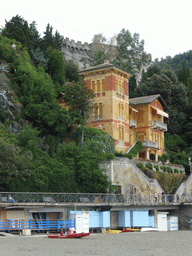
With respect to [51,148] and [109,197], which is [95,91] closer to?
[51,148]

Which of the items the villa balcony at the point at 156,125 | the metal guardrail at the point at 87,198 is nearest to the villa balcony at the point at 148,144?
the villa balcony at the point at 156,125

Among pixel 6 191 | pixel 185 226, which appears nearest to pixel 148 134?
pixel 185 226

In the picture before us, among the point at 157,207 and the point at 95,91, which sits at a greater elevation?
the point at 95,91

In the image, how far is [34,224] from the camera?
136 feet

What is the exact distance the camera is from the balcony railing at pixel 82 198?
4194 centimetres

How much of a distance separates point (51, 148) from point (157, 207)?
13784 mm

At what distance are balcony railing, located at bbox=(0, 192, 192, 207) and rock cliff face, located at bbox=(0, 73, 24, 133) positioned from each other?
A: 429 inches

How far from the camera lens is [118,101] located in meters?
65.7

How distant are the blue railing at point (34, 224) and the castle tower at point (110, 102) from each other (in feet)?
70.6

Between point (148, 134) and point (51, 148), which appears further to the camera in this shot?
point (148, 134)

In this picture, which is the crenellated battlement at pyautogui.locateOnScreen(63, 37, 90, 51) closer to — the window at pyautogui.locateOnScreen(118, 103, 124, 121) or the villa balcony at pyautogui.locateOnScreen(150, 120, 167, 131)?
the villa balcony at pyautogui.locateOnScreen(150, 120, 167, 131)

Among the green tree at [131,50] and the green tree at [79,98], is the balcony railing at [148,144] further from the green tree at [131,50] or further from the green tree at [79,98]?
the green tree at [131,50]

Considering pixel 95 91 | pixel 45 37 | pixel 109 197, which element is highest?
pixel 45 37

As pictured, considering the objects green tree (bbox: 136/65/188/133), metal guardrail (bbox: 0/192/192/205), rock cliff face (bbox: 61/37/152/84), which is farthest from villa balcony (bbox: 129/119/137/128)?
rock cliff face (bbox: 61/37/152/84)
